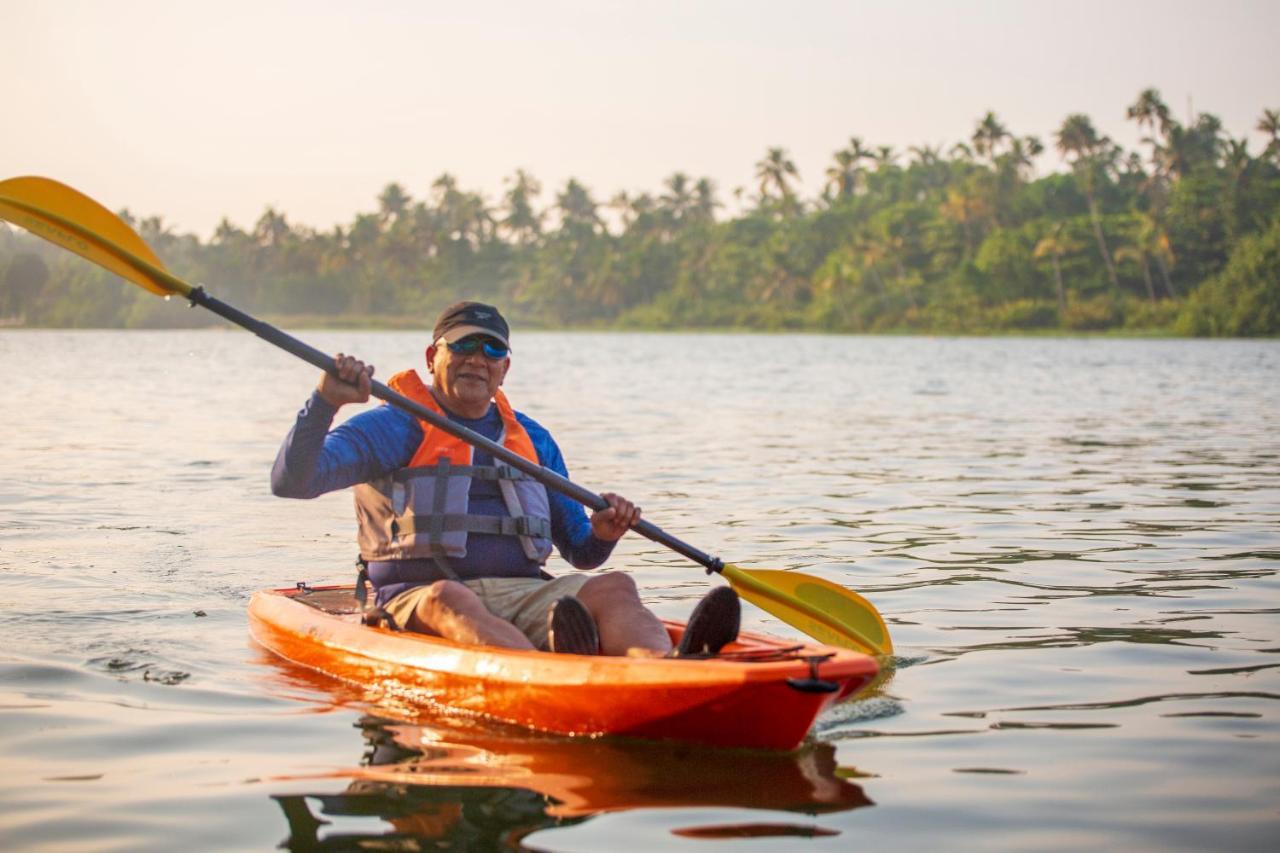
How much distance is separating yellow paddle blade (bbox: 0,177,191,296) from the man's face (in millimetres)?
1096

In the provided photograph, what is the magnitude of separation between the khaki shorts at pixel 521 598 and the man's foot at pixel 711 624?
0.44 metres

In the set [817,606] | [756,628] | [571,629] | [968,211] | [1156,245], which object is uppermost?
[968,211]

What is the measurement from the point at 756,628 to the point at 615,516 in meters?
1.60

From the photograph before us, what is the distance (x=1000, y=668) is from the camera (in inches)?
209

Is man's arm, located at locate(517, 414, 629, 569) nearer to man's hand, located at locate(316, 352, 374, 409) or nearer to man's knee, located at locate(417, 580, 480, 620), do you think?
man's knee, located at locate(417, 580, 480, 620)

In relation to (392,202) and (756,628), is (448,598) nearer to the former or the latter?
(756,628)

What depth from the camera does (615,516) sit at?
4969mm

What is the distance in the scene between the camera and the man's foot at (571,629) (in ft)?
14.5

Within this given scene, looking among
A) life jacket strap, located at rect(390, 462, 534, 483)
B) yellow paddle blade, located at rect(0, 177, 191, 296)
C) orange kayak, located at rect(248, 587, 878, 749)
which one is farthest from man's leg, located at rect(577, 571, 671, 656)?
yellow paddle blade, located at rect(0, 177, 191, 296)

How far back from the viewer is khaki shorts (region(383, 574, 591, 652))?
4.78 m

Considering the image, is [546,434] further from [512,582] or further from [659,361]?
[659,361]

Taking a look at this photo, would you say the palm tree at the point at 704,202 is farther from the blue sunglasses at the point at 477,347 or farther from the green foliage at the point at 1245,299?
the blue sunglasses at the point at 477,347

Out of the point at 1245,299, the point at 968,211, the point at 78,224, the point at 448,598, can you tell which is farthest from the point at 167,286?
the point at 968,211

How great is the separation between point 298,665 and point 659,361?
35912 millimetres
